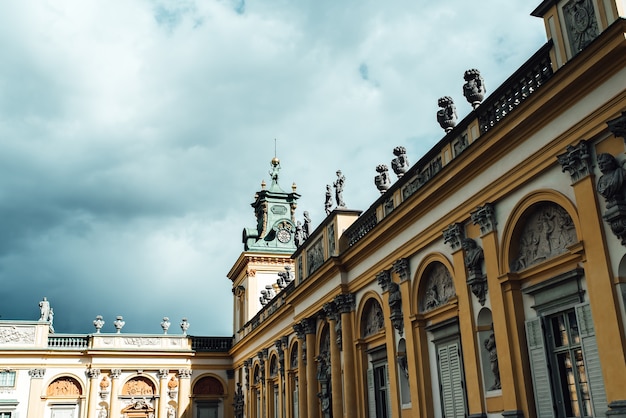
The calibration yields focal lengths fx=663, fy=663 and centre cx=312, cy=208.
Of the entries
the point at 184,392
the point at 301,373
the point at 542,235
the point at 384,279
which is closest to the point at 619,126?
the point at 542,235

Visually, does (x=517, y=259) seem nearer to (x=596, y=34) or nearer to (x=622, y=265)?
(x=622, y=265)

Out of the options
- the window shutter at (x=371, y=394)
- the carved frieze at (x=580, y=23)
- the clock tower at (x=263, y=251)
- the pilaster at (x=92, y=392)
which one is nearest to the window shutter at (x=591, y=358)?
the carved frieze at (x=580, y=23)

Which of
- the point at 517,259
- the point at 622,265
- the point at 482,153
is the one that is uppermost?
the point at 482,153

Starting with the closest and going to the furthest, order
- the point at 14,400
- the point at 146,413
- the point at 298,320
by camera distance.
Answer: the point at 298,320 < the point at 14,400 < the point at 146,413

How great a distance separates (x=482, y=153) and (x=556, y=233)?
253cm

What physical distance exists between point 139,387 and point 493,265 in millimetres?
30468

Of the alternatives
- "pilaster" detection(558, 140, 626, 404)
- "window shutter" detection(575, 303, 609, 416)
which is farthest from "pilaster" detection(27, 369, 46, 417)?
"pilaster" detection(558, 140, 626, 404)

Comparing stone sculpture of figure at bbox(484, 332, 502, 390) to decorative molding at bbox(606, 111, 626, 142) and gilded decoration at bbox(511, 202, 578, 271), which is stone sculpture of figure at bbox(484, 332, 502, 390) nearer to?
gilded decoration at bbox(511, 202, 578, 271)

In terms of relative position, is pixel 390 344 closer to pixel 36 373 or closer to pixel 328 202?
pixel 328 202

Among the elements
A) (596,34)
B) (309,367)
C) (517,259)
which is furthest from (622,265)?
(309,367)

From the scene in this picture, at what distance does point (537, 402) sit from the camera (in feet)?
40.4

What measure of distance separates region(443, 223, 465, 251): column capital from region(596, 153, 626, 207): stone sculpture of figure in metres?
4.59

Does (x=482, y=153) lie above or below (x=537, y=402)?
above

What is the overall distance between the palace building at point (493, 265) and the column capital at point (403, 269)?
94mm
